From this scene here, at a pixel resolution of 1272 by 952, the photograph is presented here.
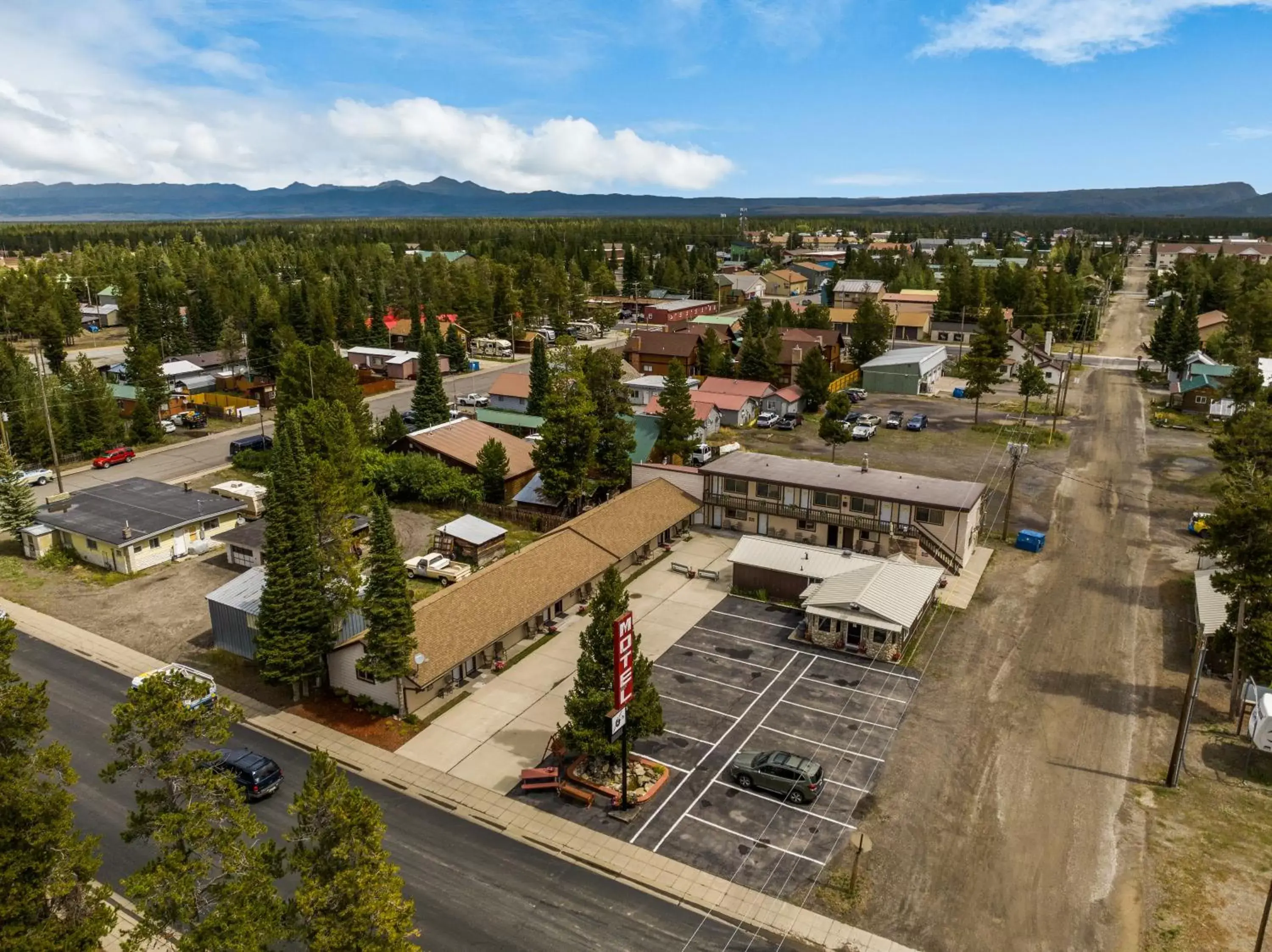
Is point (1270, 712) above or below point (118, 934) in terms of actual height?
above

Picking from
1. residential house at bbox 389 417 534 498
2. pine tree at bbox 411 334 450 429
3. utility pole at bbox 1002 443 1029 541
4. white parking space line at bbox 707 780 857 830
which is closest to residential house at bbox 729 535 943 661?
utility pole at bbox 1002 443 1029 541

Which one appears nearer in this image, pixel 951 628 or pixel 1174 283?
pixel 951 628

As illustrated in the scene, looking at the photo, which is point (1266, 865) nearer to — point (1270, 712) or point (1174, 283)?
point (1270, 712)

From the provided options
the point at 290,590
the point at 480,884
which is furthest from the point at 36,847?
the point at 290,590

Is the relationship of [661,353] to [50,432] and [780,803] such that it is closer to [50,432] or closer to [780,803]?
[50,432]

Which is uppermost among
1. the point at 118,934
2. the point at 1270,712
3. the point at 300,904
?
the point at 300,904

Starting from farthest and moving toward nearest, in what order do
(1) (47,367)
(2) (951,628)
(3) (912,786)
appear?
(1) (47,367) → (2) (951,628) → (3) (912,786)

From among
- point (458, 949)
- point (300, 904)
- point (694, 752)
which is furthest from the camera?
point (694, 752)

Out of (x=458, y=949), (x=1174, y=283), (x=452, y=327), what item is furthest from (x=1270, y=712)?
(x=1174, y=283)
